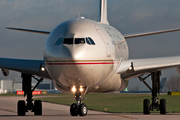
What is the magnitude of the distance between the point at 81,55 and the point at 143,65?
540cm

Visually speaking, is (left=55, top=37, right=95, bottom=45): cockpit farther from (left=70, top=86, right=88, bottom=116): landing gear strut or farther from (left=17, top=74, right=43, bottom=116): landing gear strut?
(left=17, top=74, right=43, bottom=116): landing gear strut

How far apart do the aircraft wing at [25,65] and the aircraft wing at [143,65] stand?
4527 mm

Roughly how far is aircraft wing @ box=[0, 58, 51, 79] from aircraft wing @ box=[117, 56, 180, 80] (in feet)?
14.9

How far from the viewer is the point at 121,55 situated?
73.7ft

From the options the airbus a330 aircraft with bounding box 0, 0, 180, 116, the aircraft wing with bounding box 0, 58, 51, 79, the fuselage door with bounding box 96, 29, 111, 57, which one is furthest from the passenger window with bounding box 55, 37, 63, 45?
the aircraft wing with bounding box 0, 58, 51, 79

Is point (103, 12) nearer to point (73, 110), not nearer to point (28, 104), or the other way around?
point (28, 104)

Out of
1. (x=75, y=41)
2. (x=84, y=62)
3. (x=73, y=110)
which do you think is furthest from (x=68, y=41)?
(x=73, y=110)

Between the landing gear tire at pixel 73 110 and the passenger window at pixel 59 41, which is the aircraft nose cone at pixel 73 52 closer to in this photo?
the passenger window at pixel 59 41

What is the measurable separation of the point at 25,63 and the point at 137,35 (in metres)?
8.31

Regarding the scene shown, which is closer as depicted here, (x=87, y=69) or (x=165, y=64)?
(x=87, y=69)

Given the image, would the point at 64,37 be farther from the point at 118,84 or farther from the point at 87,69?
the point at 118,84

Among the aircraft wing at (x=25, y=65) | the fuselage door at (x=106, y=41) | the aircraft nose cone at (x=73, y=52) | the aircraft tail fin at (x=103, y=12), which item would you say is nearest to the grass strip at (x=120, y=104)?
the aircraft tail fin at (x=103, y=12)

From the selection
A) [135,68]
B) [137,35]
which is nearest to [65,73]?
[135,68]

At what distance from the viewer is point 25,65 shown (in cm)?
2319
